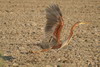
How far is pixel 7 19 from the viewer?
12.3 m

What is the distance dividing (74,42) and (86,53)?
126 centimetres

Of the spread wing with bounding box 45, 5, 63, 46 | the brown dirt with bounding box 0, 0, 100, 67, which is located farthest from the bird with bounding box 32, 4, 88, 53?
the brown dirt with bounding box 0, 0, 100, 67

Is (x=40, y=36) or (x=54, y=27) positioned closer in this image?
(x=54, y=27)

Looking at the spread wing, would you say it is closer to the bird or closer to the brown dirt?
the bird

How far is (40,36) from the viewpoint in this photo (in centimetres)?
892

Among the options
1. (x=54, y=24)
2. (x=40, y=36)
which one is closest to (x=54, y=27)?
(x=54, y=24)

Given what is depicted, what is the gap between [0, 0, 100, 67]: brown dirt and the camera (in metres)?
6.18

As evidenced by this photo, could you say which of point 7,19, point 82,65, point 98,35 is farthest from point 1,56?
point 7,19

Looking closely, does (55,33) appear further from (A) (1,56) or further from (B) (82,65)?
(A) (1,56)

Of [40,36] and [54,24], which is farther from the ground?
[54,24]

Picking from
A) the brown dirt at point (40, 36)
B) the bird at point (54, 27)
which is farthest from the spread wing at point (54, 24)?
the brown dirt at point (40, 36)

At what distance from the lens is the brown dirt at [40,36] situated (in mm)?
6180

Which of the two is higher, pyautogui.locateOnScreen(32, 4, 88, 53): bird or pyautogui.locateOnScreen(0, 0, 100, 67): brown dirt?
pyautogui.locateOnScreen(32, 4, 88, 53): bird

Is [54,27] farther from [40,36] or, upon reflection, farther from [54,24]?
[40,36]
